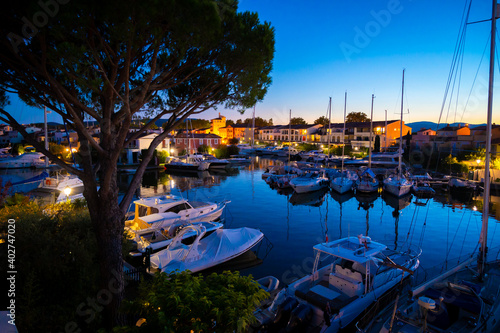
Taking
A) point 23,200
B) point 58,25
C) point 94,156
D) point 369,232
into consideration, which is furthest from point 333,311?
point 94,156

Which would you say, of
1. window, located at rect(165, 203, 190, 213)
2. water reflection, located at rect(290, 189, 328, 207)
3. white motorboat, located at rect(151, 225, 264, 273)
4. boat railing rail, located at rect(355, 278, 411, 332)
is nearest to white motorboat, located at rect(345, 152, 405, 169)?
water reflection, located at rect(290, 189, 328, 207)

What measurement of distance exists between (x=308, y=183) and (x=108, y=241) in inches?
1163

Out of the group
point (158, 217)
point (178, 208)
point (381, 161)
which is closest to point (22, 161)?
point (178, 208)

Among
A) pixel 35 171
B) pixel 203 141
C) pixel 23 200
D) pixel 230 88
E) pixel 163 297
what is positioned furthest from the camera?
pixel 203 141

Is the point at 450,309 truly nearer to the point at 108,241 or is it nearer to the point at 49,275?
the point at 108,241

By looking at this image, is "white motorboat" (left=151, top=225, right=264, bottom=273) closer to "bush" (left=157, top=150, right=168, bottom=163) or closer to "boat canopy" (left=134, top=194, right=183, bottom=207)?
"boat canopy" (left=134, top=194, right=183, bottom=207)

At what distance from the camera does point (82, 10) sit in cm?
615

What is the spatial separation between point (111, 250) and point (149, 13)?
223 inches

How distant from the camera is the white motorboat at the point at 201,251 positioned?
12.5 metres

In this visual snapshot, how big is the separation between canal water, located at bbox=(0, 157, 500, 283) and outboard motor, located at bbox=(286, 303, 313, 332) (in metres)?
4.42

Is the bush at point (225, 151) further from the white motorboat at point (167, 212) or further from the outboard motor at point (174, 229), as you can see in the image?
the outboard motor at point (174, 229)

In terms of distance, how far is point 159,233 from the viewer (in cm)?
1588

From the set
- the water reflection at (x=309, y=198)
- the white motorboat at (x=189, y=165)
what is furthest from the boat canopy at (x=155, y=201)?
the white motorboat at (x=189, y=165)

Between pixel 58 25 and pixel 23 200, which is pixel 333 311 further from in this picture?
pixel 23 200
